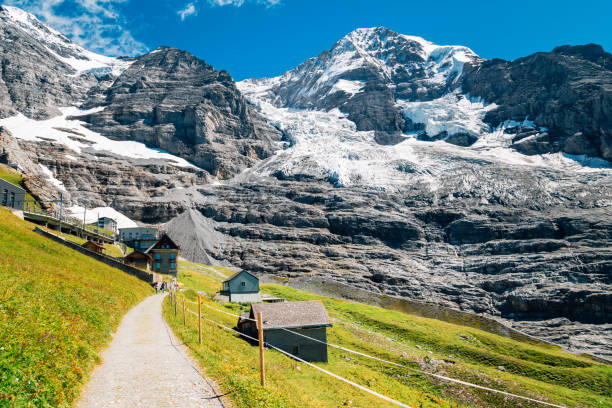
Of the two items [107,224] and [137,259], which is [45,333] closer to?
[137,259]

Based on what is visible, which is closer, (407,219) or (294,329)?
(294,329)

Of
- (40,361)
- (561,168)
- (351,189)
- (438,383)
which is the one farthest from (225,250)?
(561,168)

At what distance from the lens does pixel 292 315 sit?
33812 millimetres

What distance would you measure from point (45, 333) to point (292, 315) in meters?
25.0

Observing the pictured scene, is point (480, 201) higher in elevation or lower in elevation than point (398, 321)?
higher

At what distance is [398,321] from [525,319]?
2068 inches

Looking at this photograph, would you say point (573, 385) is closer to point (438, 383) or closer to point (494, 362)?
point (494, 362)

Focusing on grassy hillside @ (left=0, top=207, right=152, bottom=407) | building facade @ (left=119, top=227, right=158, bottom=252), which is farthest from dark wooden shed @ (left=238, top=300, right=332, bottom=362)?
building facade @ (left=119, top=227, right=158, bottom=252)

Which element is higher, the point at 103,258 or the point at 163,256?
the point at 103,258

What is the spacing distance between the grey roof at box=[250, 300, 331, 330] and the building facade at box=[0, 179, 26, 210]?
5329 centimetres

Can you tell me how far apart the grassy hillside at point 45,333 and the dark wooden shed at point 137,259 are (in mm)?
35341

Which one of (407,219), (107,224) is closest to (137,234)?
(107,224)

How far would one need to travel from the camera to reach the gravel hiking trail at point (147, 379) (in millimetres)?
9359

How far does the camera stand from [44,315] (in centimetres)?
1236
